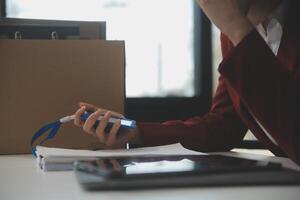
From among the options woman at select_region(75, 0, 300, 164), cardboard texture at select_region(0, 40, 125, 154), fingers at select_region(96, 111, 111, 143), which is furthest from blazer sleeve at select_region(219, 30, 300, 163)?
cardboard texture at select_region(0, 40, 125, 154)

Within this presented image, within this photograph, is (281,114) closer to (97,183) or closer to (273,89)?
(273,89)

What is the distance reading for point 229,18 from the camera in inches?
33.1

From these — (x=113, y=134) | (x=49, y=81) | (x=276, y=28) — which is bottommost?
(x=113, y=134)

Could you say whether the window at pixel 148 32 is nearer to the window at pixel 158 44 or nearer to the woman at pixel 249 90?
the window at pixel 158 44

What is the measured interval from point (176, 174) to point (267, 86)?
0.25 meters

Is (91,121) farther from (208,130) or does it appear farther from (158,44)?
(158,44)

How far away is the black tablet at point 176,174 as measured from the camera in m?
0.60

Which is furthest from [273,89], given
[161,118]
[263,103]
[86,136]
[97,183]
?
[161,118]

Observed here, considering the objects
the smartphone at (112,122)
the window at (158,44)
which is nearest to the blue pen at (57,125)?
the smartphone at (112,122)

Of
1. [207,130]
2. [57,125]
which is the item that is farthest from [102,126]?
[207,130]

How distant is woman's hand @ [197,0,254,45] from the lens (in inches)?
31.7

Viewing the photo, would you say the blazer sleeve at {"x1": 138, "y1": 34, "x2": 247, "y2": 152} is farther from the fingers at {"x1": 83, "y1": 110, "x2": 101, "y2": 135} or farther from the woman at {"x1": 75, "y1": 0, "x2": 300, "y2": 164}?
the fingers at {"x1": 83, "y1": 110, "x2": 101, "y2": 135}

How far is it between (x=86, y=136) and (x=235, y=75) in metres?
0.48

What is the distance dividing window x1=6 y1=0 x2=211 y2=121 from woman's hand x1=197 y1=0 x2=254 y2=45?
1495 millimetres
